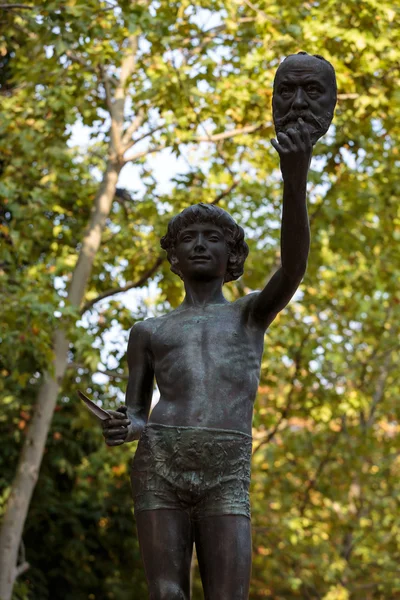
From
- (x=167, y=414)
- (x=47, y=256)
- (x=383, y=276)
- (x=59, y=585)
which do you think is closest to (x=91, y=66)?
(x=47, y=256)

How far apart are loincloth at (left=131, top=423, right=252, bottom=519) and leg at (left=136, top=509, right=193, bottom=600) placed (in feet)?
0.15

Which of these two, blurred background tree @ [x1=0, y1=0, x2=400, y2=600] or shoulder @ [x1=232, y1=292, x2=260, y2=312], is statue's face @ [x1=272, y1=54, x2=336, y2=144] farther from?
blurred background tree @ [x1=0, y1=0, x2=400, y2=600]

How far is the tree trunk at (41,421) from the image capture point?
43.3 feet

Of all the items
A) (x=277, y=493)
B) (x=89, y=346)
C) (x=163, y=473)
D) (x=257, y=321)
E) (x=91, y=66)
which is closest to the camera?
(x=163, y=473)

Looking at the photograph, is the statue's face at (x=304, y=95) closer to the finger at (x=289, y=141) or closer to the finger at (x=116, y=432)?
the finger at (x=289, y=141)

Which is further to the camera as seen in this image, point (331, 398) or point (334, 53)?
point (331, 398)

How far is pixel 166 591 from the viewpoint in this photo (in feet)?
16.1

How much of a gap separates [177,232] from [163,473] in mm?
1175

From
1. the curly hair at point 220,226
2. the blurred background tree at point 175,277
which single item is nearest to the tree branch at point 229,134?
the blurred background tree at point 175,277

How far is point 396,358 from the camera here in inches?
867

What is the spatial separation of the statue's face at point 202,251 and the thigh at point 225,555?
116 cm

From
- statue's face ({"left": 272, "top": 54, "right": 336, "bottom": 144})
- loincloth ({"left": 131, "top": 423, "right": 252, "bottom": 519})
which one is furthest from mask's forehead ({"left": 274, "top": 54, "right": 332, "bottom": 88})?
loincloth ({"left": 131, "top": 423, "right": 252, "bottom": 519})

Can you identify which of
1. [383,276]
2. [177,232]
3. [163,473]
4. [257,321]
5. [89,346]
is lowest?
[163,473]

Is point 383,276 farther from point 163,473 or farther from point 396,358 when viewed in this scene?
point 163,473
